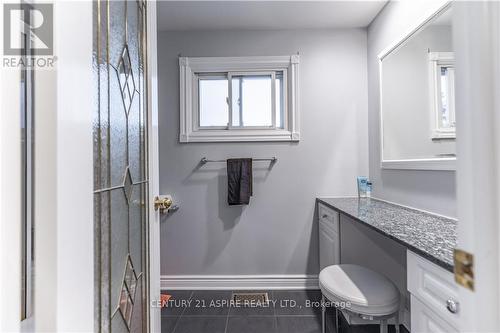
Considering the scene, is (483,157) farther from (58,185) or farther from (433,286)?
(58,185)

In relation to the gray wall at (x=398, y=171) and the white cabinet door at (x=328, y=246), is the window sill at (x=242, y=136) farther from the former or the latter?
the white cabinet door at (x=328, y=246)

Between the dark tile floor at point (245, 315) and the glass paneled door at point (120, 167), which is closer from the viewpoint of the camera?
the glass paneled door at point (120, 167)

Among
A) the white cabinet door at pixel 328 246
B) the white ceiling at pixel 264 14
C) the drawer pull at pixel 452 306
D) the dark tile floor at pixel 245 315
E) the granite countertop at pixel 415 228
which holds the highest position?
the white ceiling at pixel 264 14

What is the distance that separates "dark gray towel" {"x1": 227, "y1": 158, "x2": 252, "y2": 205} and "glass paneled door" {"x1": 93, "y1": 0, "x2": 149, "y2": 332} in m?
1.28

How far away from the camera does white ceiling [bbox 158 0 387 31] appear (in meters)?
1.99

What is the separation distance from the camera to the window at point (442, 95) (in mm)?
1310

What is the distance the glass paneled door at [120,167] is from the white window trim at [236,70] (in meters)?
1.32

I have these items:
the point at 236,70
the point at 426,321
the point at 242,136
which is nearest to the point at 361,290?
the point at 426,321

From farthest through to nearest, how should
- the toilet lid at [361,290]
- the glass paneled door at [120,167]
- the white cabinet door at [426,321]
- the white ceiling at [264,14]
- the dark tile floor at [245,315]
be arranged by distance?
the white ceiling at [264,14] < the dark tile floor at [245,315] < the toilet lid at [361,290] < the white cabinet door at [426,321] < the glass paneled door at [120,167]

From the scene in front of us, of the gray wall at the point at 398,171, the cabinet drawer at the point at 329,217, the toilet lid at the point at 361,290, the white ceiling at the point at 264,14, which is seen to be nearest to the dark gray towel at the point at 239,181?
the cabinet drawer at the point at 329,217

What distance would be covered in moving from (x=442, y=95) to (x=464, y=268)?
125 cm

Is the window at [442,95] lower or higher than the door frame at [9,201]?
higher

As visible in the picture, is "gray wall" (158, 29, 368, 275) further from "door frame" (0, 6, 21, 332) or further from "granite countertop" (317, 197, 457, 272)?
"door frame" (0, 6, 21, 332)

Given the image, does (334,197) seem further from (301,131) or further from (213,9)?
(213,9)
